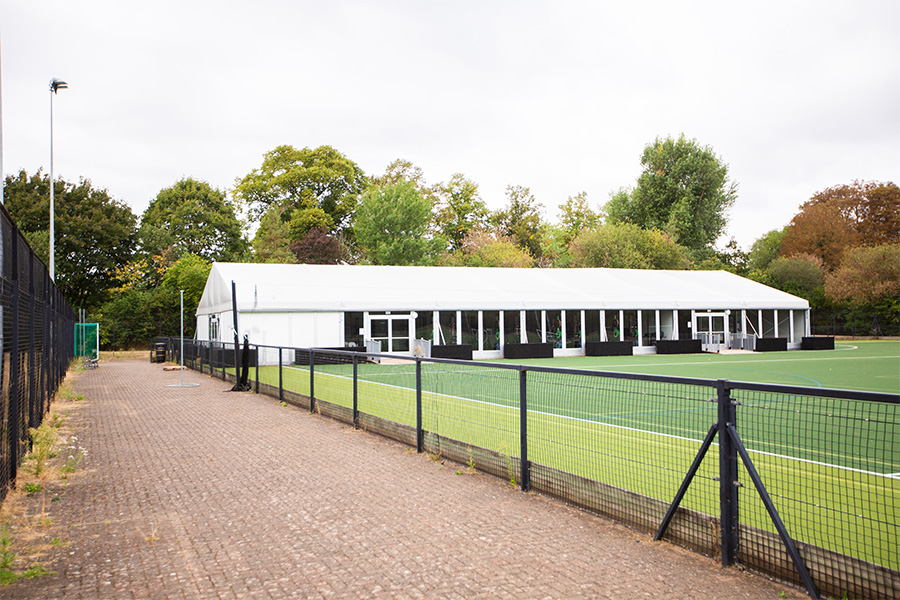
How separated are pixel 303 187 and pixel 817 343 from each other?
149ft

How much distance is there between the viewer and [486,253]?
63.3 meters

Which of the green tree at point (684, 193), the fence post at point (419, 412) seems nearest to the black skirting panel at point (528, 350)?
the fence post at point (419, 412)

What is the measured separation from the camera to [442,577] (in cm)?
484

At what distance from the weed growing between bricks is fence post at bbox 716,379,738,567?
4744 millimetres

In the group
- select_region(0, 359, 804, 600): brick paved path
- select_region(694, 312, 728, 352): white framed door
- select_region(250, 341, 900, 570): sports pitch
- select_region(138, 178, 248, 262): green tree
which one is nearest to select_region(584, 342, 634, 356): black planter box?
select_region(694, 312, 728, 352): white framed door

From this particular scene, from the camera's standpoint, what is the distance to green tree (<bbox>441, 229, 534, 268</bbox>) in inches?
2434

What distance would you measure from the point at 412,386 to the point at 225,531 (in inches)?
195

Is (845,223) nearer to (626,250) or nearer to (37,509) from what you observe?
(626,250)

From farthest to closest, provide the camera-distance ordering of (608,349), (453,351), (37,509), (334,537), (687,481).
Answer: (608,349), (453,351), (37,509), (334,537), (687,481)

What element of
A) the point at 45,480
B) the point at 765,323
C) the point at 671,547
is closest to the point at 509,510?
the point at 671,547

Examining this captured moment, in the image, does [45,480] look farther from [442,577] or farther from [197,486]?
[442,577]

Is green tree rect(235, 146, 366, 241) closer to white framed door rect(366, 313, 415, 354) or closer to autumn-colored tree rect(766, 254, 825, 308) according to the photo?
white framed door rect(366, 313, 415, 354)

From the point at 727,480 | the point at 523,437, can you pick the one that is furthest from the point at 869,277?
the point at 727,480

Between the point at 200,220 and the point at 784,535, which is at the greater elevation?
the point at 200,220
